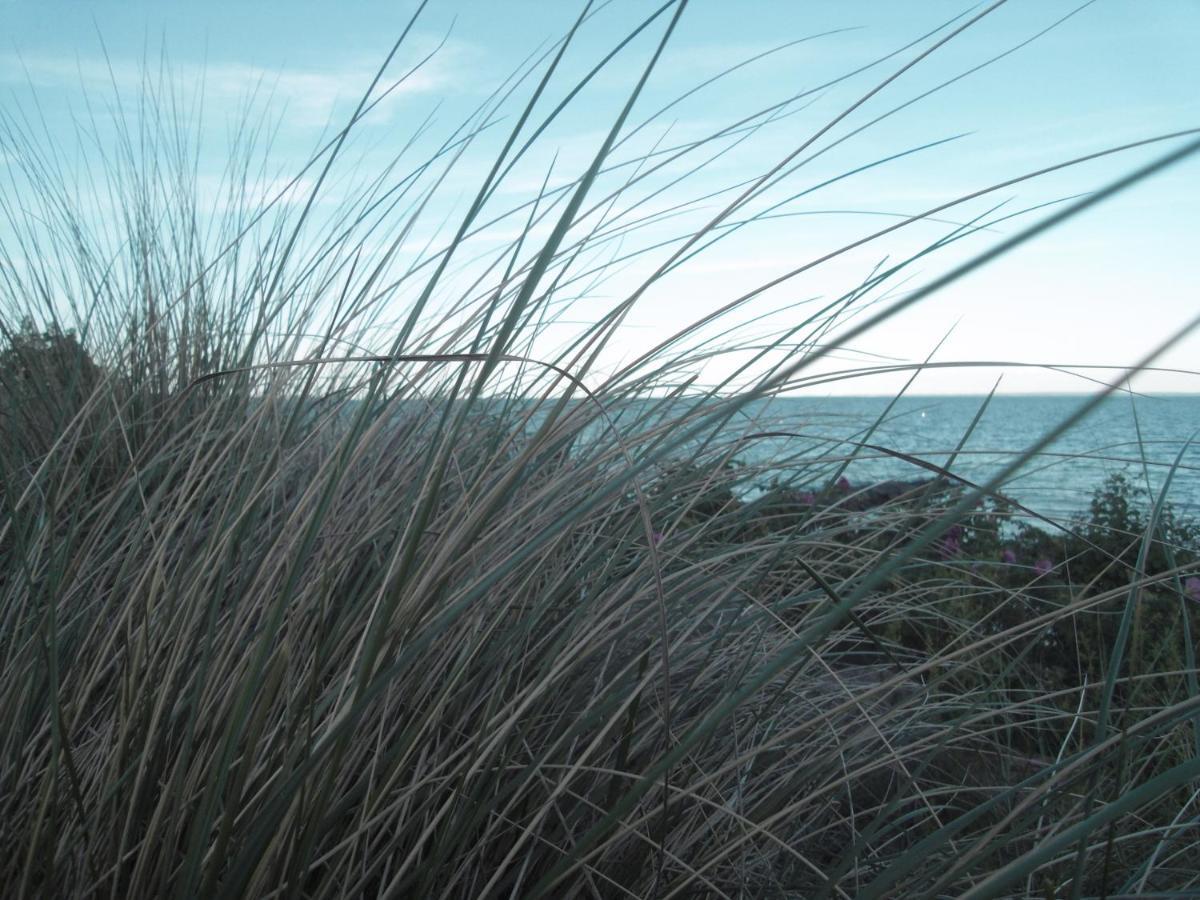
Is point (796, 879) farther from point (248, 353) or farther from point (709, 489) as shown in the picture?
point (248, 353)

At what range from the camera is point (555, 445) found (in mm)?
1014

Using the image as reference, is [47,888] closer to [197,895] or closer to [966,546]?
[197,895]

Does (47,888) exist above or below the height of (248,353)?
below

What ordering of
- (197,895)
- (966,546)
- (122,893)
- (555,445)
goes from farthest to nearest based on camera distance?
(966,546) < (555,445) < (122,893) < (197,895)

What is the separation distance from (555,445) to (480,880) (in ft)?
1.57

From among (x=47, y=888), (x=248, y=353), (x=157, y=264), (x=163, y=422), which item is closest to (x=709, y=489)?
(x=248, y=353)

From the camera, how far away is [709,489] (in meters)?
1.35

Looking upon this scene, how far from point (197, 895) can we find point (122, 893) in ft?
0.66

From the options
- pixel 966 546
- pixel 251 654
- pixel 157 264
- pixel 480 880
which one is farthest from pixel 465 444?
pixel 966 546

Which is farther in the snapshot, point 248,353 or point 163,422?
point 163,422

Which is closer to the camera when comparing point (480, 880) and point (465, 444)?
point (480, 880)

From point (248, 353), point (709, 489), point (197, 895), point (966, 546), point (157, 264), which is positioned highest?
point (157, 264)

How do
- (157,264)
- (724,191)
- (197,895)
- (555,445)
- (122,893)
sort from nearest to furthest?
(197,895) → (122,893) → (555,445) → (724,191) → (157,264)

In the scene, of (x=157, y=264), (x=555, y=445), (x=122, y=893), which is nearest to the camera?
(x=122, y=893)
